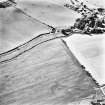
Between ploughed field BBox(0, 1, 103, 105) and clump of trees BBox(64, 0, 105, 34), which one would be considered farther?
clump of trees BBox(64, 0, 105, 34)

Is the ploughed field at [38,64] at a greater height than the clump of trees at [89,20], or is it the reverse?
the clump of trees at [89,20]

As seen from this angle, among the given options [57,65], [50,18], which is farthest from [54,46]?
[50,18]

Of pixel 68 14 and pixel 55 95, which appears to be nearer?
pixel 55 95

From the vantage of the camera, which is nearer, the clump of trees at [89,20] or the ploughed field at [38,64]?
the ploughed field at [38,64]

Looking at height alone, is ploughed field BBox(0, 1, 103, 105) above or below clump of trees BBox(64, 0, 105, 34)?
below

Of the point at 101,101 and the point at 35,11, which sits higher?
the point at 35,11

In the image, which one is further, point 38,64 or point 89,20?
point 89,20

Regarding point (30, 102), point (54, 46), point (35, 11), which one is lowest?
point (30, 102)

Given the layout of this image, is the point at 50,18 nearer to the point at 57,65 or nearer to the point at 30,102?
the point at 57,65

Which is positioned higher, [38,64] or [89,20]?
Answer: [89,20]

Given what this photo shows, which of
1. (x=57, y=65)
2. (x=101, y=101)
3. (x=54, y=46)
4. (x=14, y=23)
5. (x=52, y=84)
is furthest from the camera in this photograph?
(x=14, y=23)

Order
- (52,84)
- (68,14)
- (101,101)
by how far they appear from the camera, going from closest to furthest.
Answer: (101,101) → (52,84) → (68,14)
